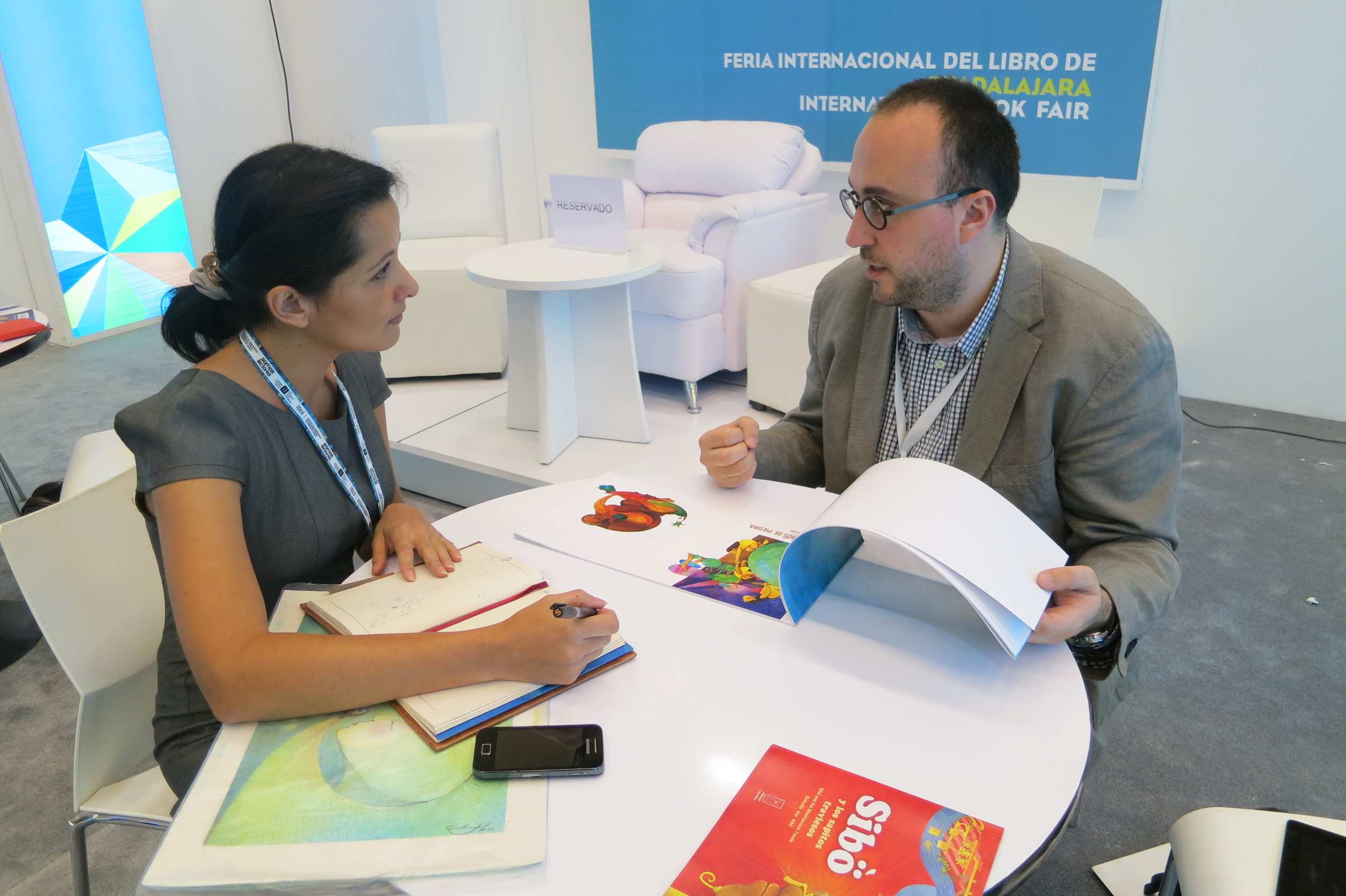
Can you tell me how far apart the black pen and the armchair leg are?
2.69m

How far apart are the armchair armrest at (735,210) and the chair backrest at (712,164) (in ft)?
0.62

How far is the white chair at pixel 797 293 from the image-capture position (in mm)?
3527

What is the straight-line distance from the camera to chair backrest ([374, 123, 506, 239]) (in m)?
4.37

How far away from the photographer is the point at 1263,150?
12.0 feet

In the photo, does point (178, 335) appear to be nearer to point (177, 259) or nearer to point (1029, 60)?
point (1029, 60)

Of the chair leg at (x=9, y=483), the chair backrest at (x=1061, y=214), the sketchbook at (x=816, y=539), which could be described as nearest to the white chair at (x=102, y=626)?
the sketchbook at (x=816, y=539)

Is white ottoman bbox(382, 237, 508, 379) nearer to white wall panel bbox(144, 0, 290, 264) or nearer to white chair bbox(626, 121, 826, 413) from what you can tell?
white chair bbox(626, 121, 826, 413)

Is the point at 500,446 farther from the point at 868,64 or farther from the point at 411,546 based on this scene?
the point at 868,64

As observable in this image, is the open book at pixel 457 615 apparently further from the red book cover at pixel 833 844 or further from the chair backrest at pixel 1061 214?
the chair backrest at pixel 1061 214

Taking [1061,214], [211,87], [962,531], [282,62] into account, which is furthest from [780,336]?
[211,87]

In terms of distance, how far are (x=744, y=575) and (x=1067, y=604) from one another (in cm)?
42

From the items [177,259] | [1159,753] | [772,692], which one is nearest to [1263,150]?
[1159,753]

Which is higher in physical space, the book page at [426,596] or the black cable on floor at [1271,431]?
the book page at [426,596]

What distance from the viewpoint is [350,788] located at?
3.09 feet
